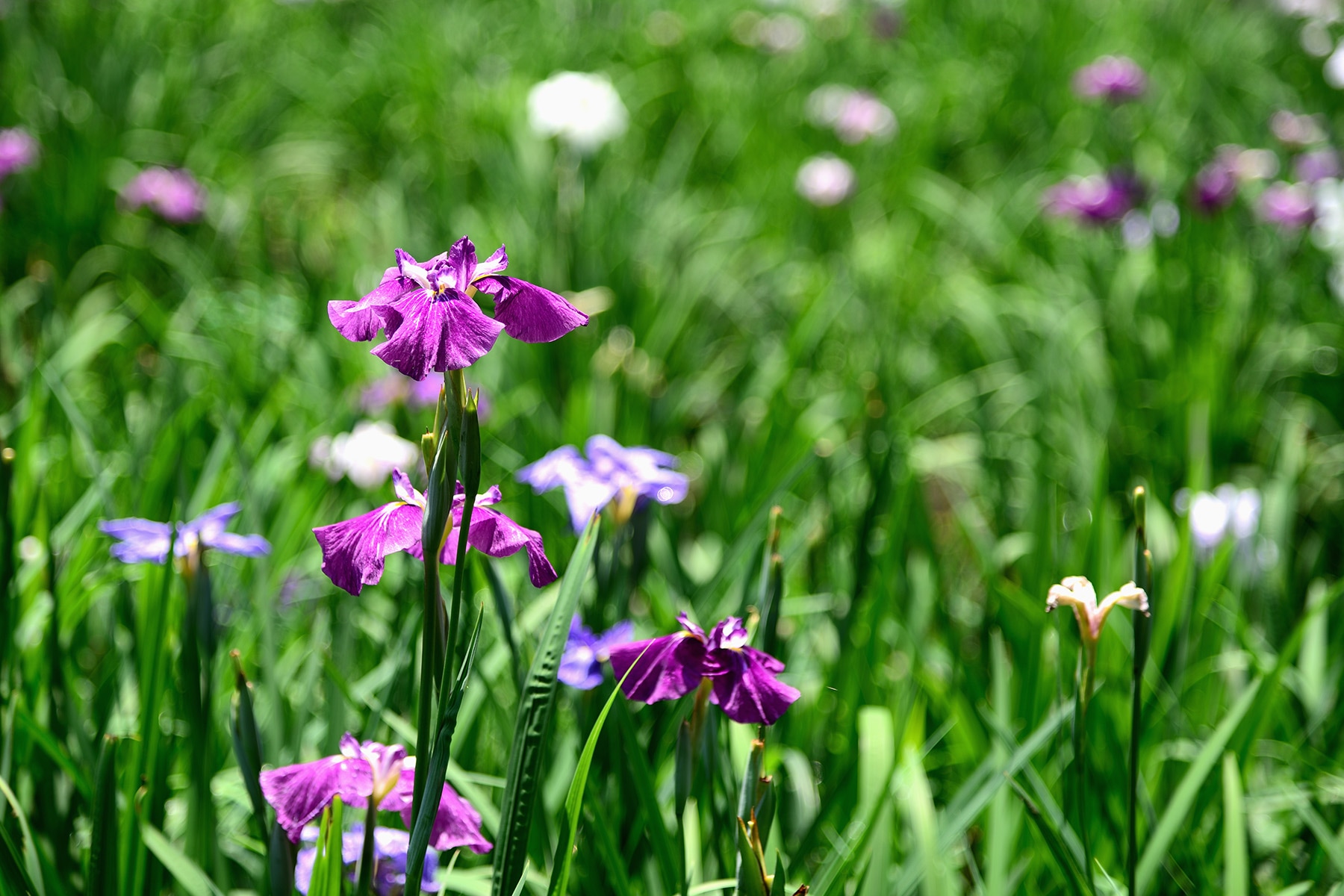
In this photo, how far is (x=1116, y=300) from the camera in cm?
288

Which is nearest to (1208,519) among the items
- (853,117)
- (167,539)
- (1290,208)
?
(1290,208)

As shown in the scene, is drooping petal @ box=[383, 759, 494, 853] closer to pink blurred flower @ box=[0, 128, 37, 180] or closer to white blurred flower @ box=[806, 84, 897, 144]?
pink blurred flower @ box=[0, 128, 37, 180]

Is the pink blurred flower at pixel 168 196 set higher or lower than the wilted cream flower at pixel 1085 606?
higher

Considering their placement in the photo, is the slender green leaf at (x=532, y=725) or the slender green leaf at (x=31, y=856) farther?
the slender green leaf at (x=31, y=856)

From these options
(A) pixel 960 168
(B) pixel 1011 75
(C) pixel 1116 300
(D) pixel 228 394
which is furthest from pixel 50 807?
(B) pixel 1011 75

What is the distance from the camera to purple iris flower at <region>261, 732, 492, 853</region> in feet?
2.58

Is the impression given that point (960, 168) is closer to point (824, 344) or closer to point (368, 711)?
point (824, 344)

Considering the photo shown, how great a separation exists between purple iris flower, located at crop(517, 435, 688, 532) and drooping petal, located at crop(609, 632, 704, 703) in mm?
309

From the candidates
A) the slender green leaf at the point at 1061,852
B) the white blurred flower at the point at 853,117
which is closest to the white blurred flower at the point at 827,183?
the white blurred flower at the point at 853,117

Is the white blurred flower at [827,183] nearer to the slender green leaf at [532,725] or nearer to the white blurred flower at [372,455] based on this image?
the white blurred flower at [372,455]

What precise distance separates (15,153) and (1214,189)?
133 inches

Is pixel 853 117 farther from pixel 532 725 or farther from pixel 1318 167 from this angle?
pixel 532 725

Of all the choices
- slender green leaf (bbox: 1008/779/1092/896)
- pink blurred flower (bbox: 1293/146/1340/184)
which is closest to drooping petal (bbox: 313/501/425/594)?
slender green leaf (bbox: 1008/779/1092/896)

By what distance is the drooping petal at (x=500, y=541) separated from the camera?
2.41 feet
